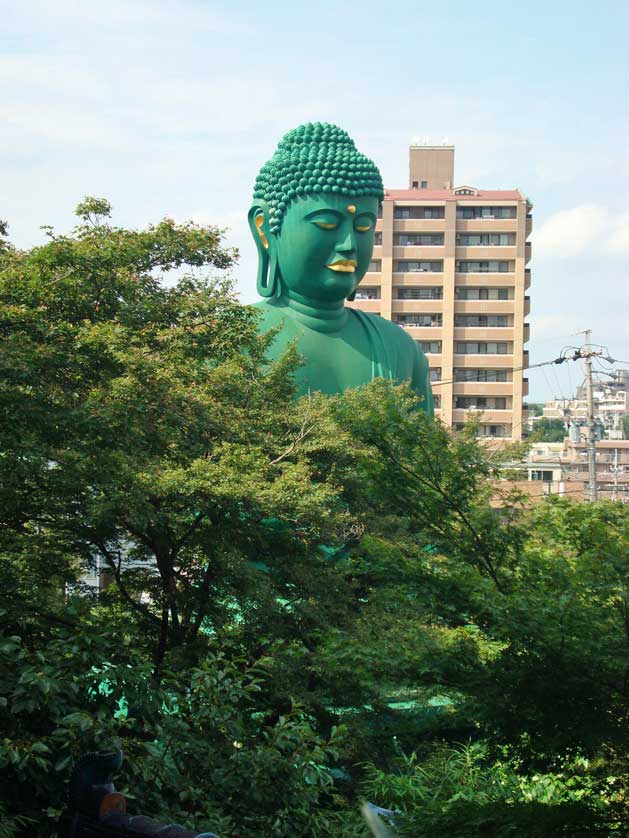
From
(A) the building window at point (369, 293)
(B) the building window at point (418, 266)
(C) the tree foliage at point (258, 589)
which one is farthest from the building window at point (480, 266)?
(C) the tree foliage at point (258, 589)

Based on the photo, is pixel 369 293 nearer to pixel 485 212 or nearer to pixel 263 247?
pixel 485 212

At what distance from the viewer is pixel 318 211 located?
12.8 metres

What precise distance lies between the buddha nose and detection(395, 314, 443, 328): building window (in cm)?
3162

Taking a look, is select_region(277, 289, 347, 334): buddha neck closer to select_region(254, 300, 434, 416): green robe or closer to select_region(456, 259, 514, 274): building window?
select_region(254, 300, 434, 416): green robe

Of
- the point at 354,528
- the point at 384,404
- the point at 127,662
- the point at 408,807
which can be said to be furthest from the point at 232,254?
the point at 127,662

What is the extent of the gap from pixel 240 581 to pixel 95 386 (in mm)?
2040

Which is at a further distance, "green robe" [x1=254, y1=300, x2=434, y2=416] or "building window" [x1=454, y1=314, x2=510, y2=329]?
"building window" [x1=454, y1=314, x2=510, y2=329]

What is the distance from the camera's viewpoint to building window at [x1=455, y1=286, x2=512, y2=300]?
44.2 metres

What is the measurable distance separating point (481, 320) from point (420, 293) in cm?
270

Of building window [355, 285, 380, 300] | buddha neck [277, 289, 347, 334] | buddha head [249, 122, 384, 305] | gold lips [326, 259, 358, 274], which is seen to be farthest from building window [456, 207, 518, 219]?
gold lips [326, 259, 358, 274]

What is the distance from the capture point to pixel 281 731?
205 inches

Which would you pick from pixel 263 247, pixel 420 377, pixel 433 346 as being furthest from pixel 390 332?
pixel 433 346

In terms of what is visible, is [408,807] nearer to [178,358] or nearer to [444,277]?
[178,358]

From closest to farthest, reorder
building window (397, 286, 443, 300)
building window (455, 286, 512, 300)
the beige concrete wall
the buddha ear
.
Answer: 1. the buddha ear
2. building window (455, 286, 512, 300)
3. building window (397, 286, 443, 300)
4. the beige concrete wall
